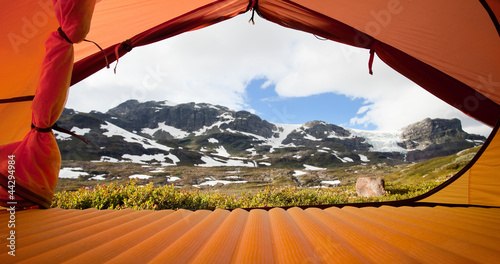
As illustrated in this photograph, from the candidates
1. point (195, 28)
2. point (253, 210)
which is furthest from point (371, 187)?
point (195, 28)

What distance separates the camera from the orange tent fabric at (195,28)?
2.39 metres

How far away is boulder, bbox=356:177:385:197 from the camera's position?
7609 mm

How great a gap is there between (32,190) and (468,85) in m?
5.77

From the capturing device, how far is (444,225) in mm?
1586

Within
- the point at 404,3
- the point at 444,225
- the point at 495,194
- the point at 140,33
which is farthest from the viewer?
the point at 140,33

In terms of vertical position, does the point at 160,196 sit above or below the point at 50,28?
below

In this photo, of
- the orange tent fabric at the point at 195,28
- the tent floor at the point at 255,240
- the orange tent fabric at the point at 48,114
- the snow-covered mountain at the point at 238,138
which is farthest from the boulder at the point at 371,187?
the snow-covered mountain at the point at 238,138

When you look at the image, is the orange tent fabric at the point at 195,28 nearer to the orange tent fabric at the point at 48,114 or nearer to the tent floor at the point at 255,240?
the orange tent fabric at the point at 48,114

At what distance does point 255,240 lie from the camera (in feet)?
4.11

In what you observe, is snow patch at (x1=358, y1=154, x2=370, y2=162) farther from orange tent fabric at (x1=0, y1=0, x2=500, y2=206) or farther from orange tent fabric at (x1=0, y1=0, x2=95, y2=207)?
orange tent fabric at (x1=0, y1=0, x2=95, y2=207)

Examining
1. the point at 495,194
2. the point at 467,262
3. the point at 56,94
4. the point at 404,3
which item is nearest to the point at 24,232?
the point at 56,94

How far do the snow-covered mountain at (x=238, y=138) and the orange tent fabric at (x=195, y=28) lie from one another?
41.7 meters

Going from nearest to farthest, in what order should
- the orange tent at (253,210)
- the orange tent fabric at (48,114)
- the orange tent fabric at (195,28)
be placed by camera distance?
1. the orange tent at (253,210)
2. the orange tent fabric at (48,114)
3. the orange tent fabric at (195,28)

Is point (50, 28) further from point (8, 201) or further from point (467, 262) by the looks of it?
point (467, 262)
